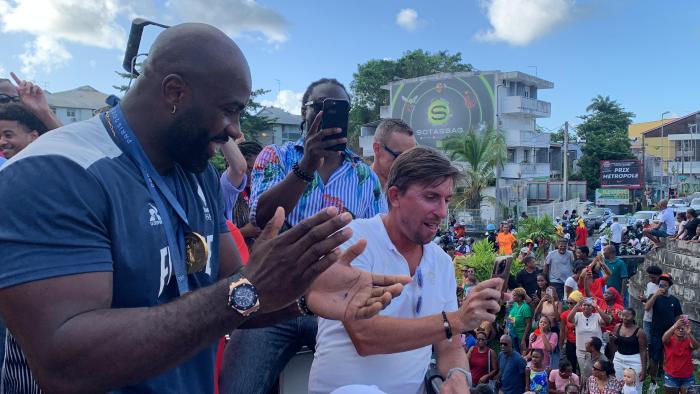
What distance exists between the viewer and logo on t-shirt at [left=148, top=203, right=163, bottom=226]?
1.62 meters

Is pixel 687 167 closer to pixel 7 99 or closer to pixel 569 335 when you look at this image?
pixel 569 335

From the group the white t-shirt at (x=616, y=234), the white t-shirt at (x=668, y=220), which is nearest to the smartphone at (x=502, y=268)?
the white t-shirt at (x=668, y=220)

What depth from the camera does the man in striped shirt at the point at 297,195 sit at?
2.87 metres

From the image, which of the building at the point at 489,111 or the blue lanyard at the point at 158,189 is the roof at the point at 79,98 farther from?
the blue lanyard at the point at 158,189

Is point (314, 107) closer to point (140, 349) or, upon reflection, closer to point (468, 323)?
point (468, 323)

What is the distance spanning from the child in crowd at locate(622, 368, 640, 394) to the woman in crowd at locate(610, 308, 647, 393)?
583 mm

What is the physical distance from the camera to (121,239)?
1503 millimetres

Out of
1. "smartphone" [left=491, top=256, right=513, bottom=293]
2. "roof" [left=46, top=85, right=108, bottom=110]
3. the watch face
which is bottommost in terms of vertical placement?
"smartphone" [left=491, top=256, right=513, bottom=293]

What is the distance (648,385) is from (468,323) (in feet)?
30.1

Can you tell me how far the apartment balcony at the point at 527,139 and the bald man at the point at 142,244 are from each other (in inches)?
1659

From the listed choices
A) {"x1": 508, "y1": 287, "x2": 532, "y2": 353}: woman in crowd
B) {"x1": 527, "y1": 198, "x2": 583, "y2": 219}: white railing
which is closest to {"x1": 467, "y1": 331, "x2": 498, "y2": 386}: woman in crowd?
{"x1": 508, "y1": 287, "x2": 532, "y2": 353}: woman in crowd

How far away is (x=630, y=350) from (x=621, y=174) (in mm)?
37020

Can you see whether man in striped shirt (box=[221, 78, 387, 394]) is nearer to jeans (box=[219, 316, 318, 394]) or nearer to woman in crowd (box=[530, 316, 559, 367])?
jeans (box=[219, 316, 318, 394])

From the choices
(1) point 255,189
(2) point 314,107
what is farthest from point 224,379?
(2) point 314,107
